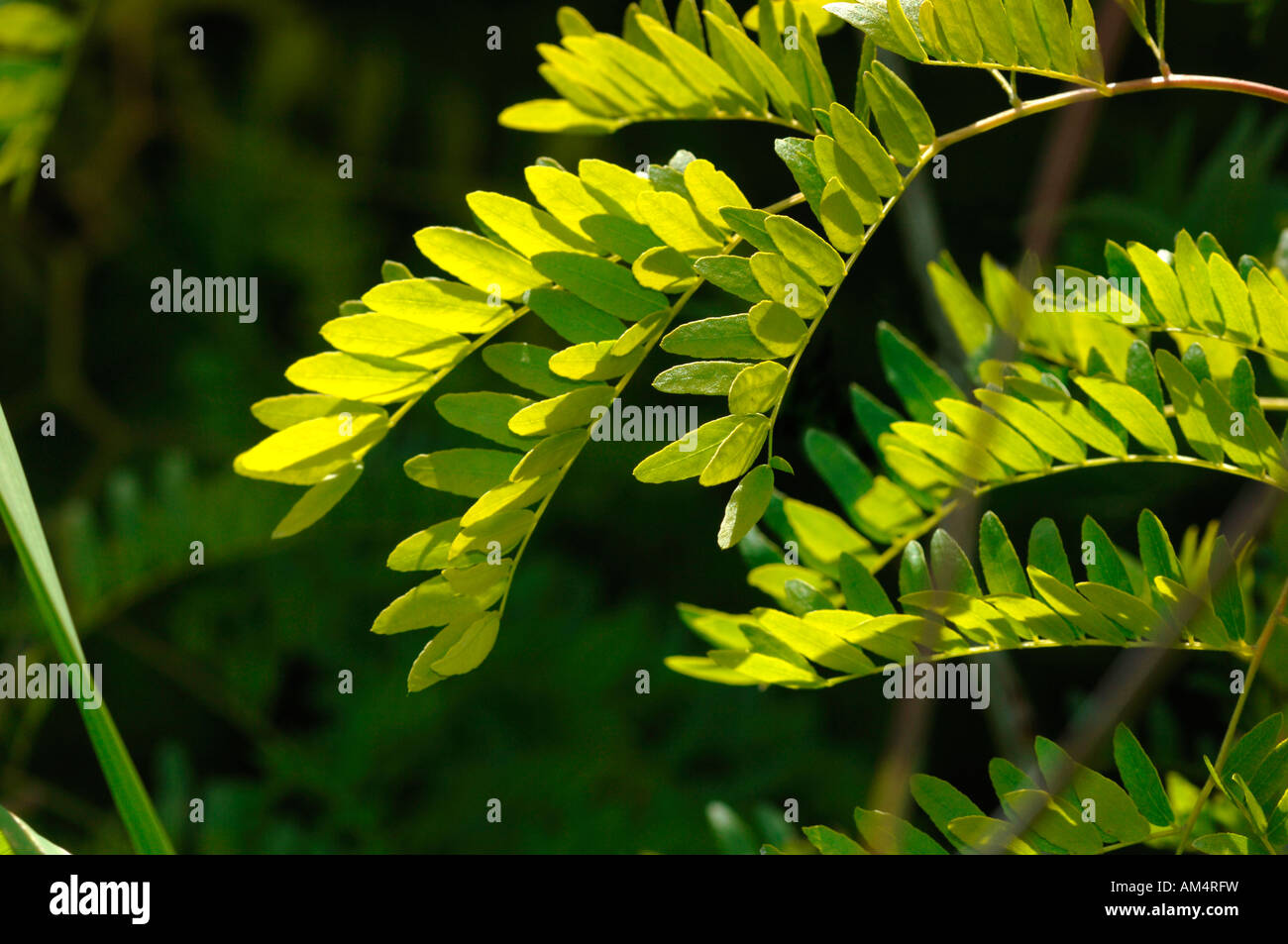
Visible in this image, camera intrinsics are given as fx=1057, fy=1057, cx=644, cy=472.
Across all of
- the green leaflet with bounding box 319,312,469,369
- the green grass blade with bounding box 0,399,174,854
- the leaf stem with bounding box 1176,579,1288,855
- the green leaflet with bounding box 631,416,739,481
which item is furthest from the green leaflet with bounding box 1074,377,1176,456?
the green grass blade with bounding box 0,399,174,854

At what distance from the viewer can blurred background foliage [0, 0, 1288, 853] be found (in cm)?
97

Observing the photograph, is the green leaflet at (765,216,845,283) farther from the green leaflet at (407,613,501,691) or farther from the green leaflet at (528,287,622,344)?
the green leaflet at (407,613,501,691)

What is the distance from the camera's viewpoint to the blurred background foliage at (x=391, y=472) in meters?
0.97

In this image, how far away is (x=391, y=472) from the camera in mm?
1083

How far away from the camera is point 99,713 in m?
0.44

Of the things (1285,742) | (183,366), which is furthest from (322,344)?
(1285,742)

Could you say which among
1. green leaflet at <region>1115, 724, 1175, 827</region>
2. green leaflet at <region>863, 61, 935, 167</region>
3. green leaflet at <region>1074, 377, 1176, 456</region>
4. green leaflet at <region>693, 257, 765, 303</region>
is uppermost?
green leaflet at <region>863, 61, 935, 167</region>

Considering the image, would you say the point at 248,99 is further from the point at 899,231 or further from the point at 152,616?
the point at 899,231

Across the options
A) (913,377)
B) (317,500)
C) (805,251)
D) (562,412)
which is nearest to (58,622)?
(317,500)

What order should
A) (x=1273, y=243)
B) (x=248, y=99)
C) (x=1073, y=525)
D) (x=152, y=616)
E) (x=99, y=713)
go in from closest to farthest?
(x=99, y=713) → (x=1273, y=243) → (x=1073, y=525) → (x=152, y=616) → (x=248, y=99)

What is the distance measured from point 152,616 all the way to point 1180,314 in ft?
3.85

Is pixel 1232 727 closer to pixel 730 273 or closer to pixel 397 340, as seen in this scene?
pixel 730 273

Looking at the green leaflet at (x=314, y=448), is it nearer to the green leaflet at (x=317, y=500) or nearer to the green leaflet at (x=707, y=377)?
the green leaflet at (x=317, y=500)

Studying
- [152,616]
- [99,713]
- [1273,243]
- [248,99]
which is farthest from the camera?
[248,99]
